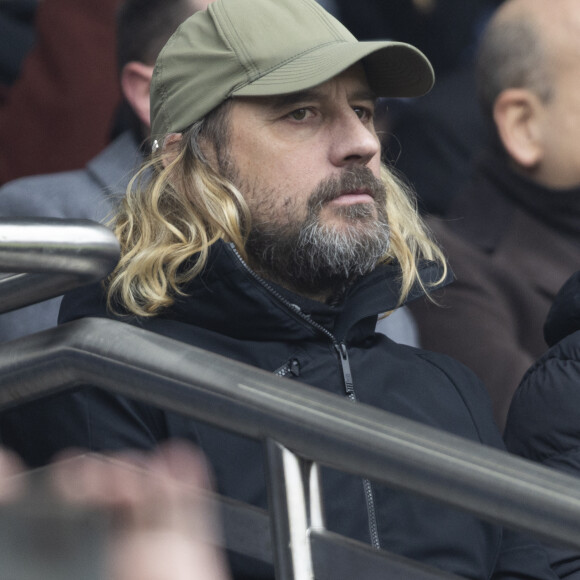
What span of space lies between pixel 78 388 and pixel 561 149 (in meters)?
2.18

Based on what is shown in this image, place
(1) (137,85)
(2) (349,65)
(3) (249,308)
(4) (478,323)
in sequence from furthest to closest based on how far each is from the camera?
(1) (137,85) → (4) (478,323) → (2) (349,65) → (3) (249,308)

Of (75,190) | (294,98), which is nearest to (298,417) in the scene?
(294,98)

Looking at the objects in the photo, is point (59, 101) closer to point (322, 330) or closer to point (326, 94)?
point (326, 94)

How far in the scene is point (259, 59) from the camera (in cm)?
192

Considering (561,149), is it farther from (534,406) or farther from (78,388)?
(78,388)

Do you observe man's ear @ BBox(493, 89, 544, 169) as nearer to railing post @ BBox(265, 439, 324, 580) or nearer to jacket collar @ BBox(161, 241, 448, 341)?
jacket collar @ BBox(161, 241, 448, 341)

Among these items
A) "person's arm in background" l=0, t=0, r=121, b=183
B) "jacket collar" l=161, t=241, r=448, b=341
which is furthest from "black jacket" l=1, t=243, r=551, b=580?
"person's arm in background" l=0, t=0, r=121, b=183

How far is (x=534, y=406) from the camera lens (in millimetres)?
1886

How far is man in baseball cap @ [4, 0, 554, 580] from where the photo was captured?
5.82ft

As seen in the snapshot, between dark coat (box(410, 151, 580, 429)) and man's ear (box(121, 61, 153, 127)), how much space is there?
0.85 m

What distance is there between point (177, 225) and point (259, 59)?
1.06 feet

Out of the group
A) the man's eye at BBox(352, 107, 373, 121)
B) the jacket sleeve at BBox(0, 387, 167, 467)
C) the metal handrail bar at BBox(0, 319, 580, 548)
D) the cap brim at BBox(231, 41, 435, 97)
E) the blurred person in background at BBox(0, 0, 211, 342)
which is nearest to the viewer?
the metal handrail bar at BBox(0, 319, 580, 548)

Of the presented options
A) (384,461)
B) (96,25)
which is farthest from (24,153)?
(384,461)

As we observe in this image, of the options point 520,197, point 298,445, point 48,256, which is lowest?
point 520,197
